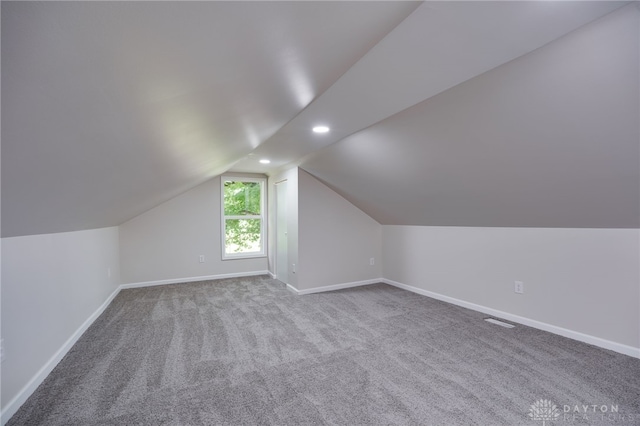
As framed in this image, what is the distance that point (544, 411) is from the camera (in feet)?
5.68

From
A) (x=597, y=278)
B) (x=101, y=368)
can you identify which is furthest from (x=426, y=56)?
(x=101, y=368)

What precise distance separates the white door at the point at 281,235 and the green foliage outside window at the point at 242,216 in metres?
0.69

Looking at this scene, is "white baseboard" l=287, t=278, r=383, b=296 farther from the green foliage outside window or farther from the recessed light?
the recessed light

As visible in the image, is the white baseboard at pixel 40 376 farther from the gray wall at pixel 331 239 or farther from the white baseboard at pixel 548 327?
the white baseboard at pixel 548 327

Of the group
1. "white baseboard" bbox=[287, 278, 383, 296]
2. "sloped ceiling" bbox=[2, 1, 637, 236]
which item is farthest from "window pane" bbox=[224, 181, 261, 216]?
"sloped ceiling" bbox=[2, 1, 637, 236]

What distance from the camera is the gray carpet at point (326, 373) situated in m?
1.71

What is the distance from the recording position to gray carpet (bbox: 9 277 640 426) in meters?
1.71

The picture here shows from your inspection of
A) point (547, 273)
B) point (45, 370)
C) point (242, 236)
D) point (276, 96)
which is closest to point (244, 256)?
point (242, 236)

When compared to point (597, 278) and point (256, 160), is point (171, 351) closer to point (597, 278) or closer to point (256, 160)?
point (256, 160)

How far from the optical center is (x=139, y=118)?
48.2 inches

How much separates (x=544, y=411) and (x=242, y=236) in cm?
486

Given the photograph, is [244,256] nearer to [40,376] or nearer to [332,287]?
[332,287]

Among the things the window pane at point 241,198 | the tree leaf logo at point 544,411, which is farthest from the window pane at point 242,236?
the tree leaf logo at point 544,411

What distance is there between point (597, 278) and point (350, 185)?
269cm
